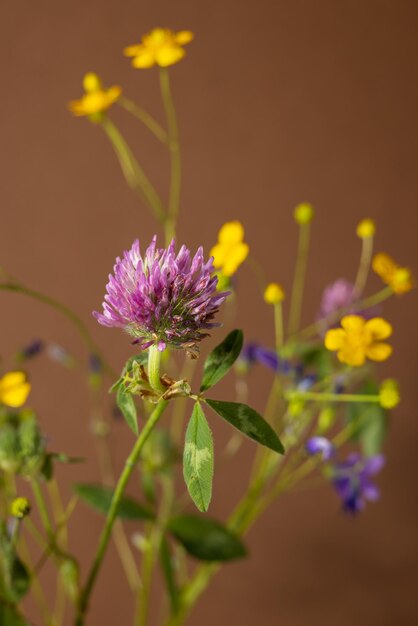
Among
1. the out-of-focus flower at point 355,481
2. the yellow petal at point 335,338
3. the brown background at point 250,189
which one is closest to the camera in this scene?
the yellow petal at point 335,338

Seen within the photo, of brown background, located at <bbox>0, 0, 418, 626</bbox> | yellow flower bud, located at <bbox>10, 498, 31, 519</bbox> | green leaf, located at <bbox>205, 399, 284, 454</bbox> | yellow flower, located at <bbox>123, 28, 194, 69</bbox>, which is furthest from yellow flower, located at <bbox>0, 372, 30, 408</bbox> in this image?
brown background, located at <bbox>0, 0, 418, 626</bbox>

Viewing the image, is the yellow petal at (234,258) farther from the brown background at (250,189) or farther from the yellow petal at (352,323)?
the brown background at (250,189)

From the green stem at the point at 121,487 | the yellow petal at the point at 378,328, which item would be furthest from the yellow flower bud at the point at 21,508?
the yellow petal at the point at 378,328

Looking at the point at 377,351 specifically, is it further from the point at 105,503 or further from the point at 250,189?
the point at 250,189

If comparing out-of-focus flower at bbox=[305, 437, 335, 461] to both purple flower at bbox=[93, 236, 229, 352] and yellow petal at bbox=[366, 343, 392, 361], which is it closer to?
yellow petal at bbox=[366, 343, 392, 361]

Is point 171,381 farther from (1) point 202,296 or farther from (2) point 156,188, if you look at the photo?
(2) point 156,188

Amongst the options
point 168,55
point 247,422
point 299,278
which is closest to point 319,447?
point 247,422

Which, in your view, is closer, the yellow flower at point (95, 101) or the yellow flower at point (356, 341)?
the yellow flower at point (356, 341)
